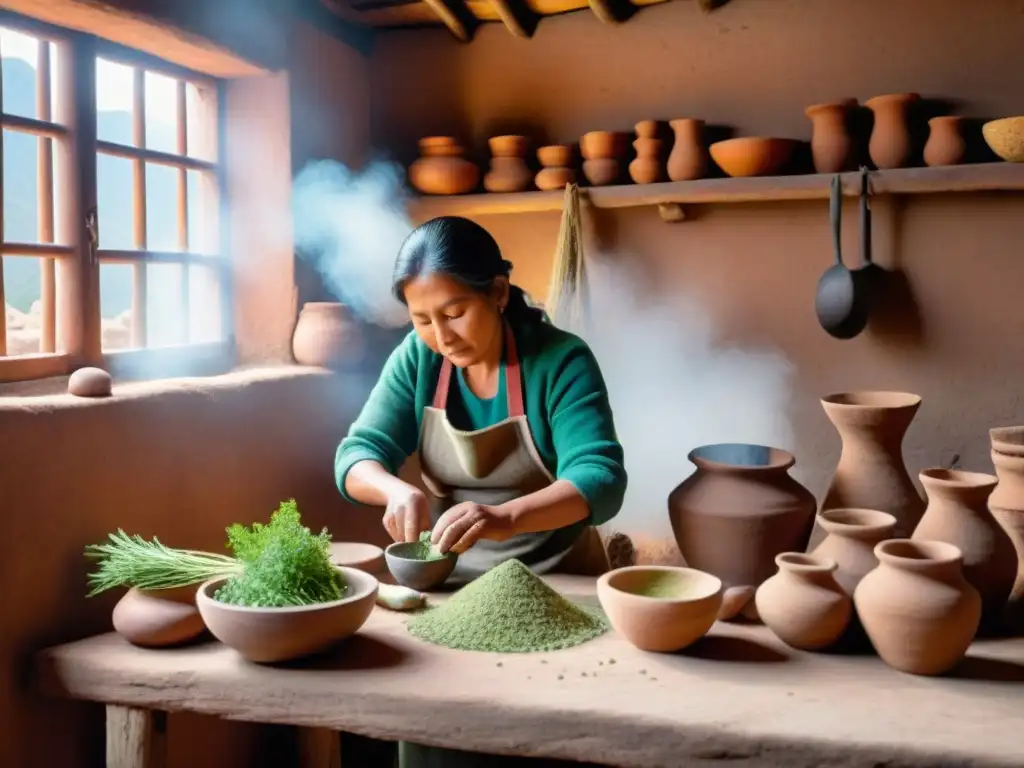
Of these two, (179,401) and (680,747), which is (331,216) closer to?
(179,401)

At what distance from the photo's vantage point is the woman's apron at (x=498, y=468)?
248cm

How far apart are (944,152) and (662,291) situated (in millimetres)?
1132

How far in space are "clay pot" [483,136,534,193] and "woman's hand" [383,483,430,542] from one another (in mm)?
1873

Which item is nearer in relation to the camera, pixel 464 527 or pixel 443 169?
pixel 464 527

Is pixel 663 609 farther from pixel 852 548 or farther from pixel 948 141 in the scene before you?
pixel 948 141

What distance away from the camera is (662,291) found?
12.7 feet

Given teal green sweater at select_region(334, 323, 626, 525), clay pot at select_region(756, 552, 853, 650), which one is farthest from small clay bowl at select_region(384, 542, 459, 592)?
clay pot at select_region(756, 552, 853, 650)

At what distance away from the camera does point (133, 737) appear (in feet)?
6.31

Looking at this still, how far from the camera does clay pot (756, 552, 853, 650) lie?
1.79 metres

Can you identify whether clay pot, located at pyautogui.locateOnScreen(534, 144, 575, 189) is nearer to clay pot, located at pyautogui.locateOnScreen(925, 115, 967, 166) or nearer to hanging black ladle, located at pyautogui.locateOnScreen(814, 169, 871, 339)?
hanging black ladle, located at pyautogui.locateOnScreen(814, 169, 871, 339)

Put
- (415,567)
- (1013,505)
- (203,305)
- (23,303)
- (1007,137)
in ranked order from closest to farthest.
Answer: (1013,505) → (415,567) → (23,303) → (1007,137) → (203,305)

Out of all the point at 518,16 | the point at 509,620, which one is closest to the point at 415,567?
the point at 509,620

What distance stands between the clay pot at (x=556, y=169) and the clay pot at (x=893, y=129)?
1.11m

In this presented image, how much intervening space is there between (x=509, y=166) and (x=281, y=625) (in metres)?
2.45
